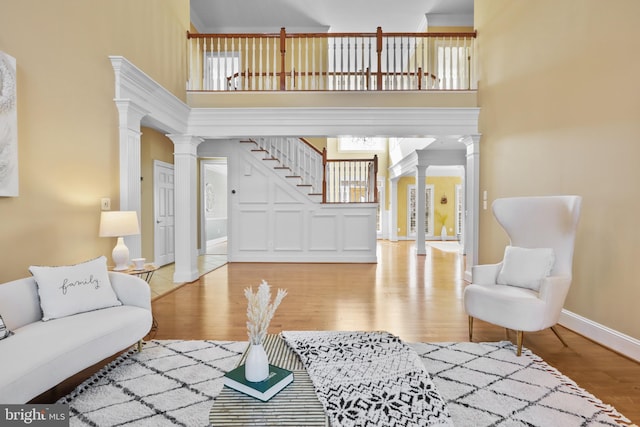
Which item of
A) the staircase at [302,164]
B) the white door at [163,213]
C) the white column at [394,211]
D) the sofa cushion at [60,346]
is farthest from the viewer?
the white column at [394,211]

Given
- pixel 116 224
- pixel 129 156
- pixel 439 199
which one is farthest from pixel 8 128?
pixel 439 199

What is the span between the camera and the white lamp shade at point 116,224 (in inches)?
118

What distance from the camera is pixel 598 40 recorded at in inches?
117

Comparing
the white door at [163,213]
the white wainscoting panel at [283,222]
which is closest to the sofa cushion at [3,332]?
the white door at [163,213]

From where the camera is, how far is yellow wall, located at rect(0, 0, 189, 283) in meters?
2.46

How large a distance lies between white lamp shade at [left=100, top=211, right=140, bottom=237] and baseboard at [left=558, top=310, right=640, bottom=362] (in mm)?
4394

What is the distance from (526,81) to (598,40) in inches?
39.6

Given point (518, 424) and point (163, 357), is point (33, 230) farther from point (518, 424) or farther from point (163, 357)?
point (518, 424)

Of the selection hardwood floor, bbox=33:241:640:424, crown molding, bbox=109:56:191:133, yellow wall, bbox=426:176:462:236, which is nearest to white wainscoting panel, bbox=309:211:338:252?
hardwood floor, bbox=33:241:640:424

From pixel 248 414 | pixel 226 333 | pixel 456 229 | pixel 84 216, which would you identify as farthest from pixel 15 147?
pixel 456 229

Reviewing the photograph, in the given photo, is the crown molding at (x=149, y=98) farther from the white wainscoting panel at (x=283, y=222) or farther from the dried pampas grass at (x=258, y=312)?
the dried pampas grass at (x=258, y=312)

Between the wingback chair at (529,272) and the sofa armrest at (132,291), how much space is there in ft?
9.10

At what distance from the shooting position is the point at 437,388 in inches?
80.6

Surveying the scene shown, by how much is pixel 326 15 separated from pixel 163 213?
577 centimetres
